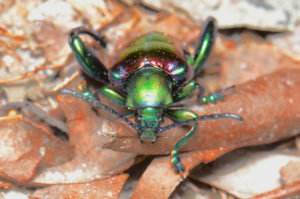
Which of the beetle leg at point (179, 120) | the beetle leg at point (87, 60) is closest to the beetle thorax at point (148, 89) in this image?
the beetle leg at point (179, 120)

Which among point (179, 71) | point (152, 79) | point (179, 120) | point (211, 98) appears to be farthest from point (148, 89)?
point (211, 98)

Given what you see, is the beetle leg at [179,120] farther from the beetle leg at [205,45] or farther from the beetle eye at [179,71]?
the beetle leg at [205,45]

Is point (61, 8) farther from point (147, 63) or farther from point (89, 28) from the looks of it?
point (147, 63)

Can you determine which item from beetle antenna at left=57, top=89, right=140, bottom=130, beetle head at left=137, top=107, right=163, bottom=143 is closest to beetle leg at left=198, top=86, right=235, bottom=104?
beetle head at left=137, top=107, right=163, bottom=143

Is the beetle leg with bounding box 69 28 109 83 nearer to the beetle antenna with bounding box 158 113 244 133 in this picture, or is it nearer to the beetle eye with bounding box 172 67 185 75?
the beetle eye with bounding box 172 67 185 75

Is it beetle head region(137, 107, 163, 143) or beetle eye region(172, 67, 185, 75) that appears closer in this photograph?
beetle head region(137, 107, 163, 143)

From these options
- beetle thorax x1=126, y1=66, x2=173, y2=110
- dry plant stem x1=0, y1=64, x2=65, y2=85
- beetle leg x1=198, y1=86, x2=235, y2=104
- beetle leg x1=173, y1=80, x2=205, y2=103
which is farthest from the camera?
dry plant stem x1=0, y1=64, x2=65, y2=85
